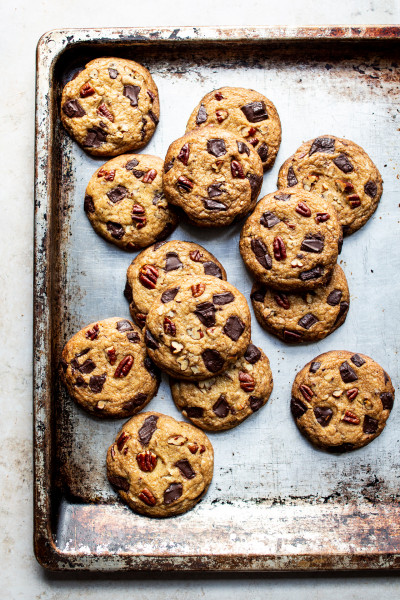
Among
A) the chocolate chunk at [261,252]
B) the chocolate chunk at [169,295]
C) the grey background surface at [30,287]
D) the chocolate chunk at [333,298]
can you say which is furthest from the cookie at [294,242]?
the grey background surface at [30,287]

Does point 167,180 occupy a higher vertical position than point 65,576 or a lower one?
higher

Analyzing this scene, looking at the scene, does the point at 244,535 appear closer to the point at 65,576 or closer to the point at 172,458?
the point at 172,458

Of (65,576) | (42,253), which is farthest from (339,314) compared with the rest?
(65,576)

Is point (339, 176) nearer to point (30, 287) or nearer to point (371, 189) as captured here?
point (371, 189)

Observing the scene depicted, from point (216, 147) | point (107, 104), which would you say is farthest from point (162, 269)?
point (107, 104)

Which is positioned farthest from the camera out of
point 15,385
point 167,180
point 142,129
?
point 15,385

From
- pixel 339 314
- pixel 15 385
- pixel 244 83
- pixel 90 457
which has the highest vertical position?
pixel 244 83
